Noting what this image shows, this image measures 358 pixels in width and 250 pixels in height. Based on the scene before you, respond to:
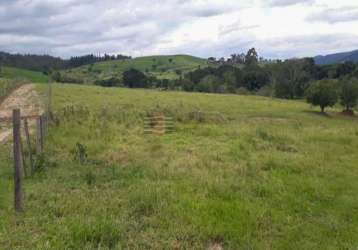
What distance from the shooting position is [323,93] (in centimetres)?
4353

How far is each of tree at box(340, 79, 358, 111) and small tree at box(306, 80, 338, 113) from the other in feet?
6.60

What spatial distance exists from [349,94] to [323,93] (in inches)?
176

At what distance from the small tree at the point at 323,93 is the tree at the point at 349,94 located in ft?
6.60

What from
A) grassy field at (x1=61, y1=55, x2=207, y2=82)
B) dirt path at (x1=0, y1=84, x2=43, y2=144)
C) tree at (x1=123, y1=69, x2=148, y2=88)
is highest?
grassy field at (x1=61, y1=55, x2=207, y2=82)

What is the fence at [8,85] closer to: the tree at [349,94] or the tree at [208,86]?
the tree at [349,94]

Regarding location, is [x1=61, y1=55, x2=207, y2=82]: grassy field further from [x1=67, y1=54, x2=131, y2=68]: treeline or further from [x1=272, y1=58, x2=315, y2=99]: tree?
[x1=272, y1=58, x2=315, y2=99]: tree

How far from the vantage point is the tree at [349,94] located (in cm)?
4544

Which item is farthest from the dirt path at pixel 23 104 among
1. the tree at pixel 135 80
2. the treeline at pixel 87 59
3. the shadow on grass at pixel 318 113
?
the treeline at pixel 87 59

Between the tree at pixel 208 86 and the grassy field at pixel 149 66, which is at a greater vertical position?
the grassy field at pixel 149 66

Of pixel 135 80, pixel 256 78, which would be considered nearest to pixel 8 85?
pixel 135 80

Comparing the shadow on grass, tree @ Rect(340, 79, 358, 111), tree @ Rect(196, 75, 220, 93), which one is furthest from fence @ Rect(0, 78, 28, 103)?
tree @ Rect(196, 75, 220, 93)

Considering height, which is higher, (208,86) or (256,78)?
(256,78)

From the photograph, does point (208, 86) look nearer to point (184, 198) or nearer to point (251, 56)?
point (251, 56)

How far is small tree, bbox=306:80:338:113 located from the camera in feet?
141
